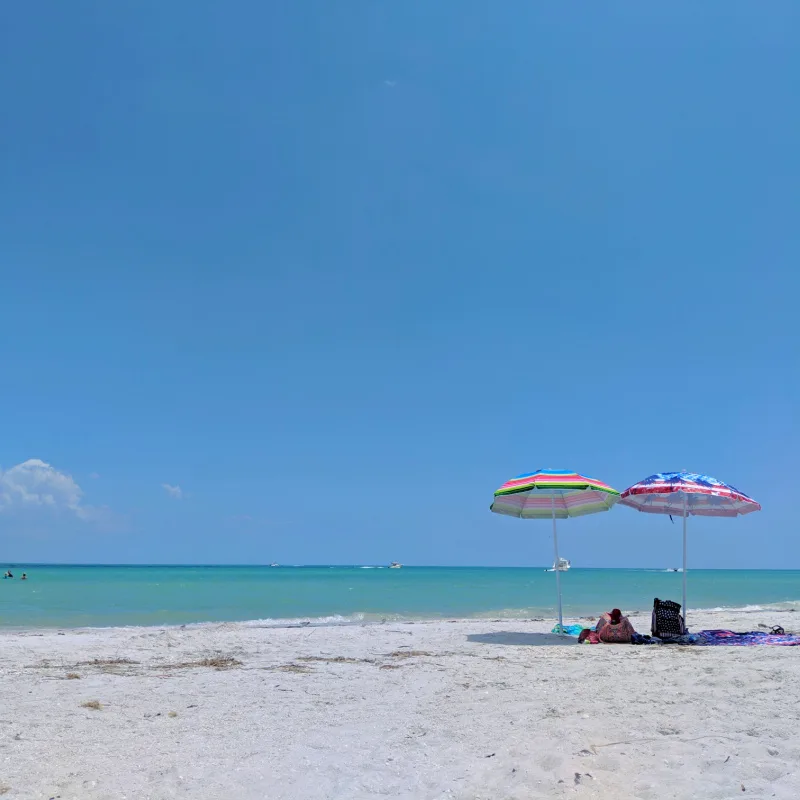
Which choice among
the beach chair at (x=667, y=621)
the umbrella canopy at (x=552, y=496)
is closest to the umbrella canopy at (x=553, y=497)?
the umbrella canopy at (x=552, y=496)

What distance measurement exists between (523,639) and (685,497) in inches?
144

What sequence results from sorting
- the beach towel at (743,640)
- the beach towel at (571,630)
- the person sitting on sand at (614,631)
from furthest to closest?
the beach towel at (571,630), the person sitting on sand at (614,631), the beach towel at (743,640)

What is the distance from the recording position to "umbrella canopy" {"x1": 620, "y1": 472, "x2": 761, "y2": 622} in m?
10.6

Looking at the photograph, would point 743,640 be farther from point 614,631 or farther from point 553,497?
point 553,497

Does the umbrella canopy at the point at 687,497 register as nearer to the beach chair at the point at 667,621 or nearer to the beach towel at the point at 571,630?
the beach chair at the point at 667,621

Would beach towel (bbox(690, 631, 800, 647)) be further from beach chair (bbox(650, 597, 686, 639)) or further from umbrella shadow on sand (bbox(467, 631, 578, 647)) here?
umbrella shadow on sand (bbox(467, 631, 578, 647))

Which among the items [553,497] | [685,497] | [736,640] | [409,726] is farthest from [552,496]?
[409,726]

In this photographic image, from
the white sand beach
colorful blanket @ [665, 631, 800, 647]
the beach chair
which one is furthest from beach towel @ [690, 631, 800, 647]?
the white sand beach

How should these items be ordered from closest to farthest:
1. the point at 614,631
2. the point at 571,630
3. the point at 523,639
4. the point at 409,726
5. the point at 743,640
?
the point at 409,726, the point at 614,631, the point at 743,640, the point at 523,639, the point at 571,630

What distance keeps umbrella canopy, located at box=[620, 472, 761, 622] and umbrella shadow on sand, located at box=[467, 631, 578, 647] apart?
223 centimetres

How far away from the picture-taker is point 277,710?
20.2ft

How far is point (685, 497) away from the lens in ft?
36.5

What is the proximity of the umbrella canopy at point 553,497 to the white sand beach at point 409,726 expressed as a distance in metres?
2.49

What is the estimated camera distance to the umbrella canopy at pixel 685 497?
10.6 meters
